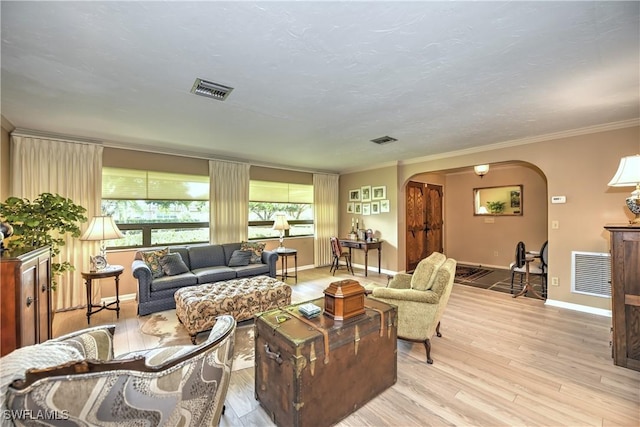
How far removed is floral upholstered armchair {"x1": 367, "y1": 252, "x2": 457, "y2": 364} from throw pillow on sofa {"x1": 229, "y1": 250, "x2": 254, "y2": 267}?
275cm

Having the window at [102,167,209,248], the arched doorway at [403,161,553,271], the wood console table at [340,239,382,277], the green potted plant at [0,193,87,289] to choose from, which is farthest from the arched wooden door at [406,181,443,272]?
the green potted plant at [0,193,87,289]

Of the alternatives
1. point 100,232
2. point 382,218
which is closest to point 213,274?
point 100,232

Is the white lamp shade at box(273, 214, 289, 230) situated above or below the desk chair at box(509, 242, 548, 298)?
above

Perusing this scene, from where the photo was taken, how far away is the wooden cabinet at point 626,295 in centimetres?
234

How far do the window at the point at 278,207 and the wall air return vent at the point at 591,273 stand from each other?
4925 mm

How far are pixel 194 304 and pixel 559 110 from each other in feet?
15.0

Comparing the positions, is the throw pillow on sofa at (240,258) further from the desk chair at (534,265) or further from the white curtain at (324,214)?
the desk chair at (534,265)

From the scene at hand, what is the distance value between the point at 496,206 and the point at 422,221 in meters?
1.77

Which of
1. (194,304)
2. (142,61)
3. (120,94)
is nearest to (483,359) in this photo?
(194,304)

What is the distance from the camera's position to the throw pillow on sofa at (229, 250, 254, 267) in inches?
182

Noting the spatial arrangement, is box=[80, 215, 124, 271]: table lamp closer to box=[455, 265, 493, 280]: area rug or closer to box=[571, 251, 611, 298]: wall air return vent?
box=[455, 265, 493, 280]: area rug

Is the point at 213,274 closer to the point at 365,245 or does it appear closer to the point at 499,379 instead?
the point at 365,245

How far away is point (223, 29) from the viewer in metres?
1.67

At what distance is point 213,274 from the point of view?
4090 mm
